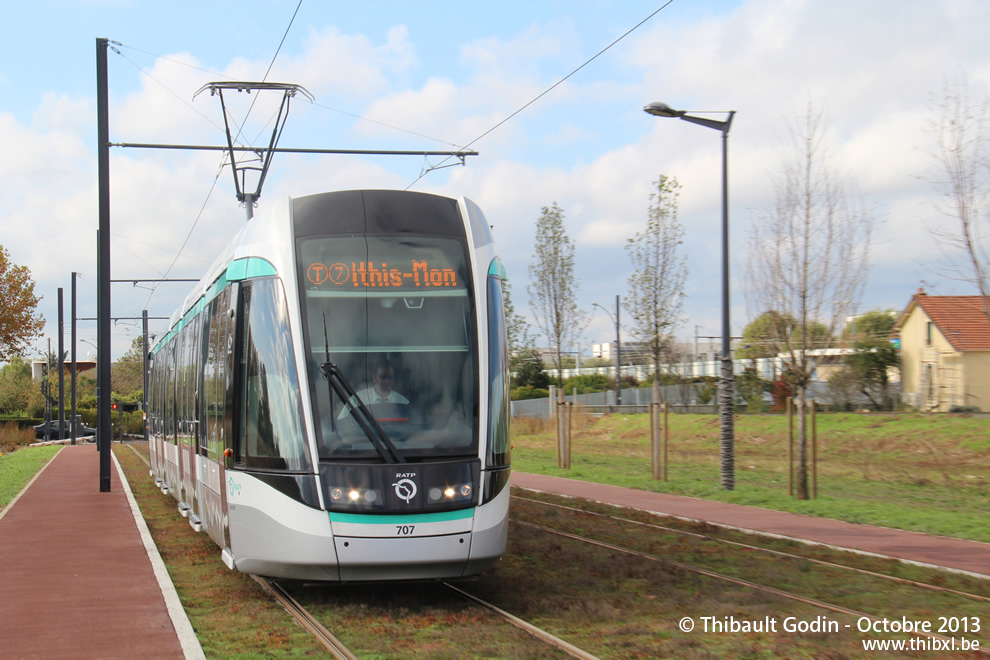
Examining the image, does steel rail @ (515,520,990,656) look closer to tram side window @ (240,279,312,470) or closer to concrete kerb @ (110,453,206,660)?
tram side window @ (240,279,312,470)

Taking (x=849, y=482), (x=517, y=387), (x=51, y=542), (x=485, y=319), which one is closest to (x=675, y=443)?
(x=849, y=482)

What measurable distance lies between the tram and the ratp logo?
11 mm

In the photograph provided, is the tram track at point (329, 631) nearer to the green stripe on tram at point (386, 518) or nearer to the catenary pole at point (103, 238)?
the green stripe on tram at point (386, 518)

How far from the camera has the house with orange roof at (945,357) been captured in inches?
1583

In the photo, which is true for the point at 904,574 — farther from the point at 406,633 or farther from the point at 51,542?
the point at 51,542

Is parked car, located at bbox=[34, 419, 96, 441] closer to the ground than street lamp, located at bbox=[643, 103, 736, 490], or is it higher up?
closer to the ground

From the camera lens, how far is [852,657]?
6113 millimetres

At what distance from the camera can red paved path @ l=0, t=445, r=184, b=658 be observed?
6816 millimetres

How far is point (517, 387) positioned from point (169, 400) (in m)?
42.1

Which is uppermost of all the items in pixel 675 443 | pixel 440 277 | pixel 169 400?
pixel 440 277

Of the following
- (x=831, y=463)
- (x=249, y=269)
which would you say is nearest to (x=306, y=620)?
(x=249, y=269)

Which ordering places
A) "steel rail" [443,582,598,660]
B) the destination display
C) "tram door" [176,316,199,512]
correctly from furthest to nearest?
1. "tram door" [176,316,199,512]
2. the destination display
3. "steel rail" [443,582,598,660]

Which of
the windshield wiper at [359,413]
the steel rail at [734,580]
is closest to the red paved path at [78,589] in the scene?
the windshield wiper at [359,413]

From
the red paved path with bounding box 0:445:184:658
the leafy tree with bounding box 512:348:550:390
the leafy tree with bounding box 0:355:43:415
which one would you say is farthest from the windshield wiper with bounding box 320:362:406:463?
the leafy tree with bounding box 0:355:43:415
